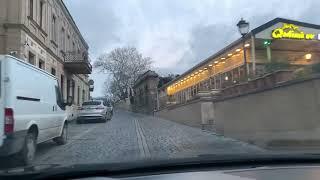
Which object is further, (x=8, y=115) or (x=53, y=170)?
(x=8, y=115)

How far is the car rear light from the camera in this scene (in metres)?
8.85

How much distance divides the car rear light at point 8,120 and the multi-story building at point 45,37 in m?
11.0

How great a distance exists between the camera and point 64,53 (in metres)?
32.7

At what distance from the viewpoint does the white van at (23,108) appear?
29.0ft

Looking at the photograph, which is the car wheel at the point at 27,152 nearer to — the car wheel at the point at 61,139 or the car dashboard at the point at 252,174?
the car wheel at the point at 61,139

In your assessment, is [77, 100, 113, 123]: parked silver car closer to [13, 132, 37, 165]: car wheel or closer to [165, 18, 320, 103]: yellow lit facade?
[165, 18, 320, 103]: yellow lit facade

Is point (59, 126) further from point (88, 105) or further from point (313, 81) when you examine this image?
point (88, 105)

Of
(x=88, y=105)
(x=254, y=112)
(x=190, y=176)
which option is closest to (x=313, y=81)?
(x=254, y=112)

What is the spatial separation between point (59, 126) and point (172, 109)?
18651mm

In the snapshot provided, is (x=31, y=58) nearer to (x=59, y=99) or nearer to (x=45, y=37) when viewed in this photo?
(x=45, y=37)

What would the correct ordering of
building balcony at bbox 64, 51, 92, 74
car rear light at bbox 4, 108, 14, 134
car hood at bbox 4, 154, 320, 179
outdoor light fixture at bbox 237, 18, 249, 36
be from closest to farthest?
car hood at bbox 4, 154, 320, 179 → car rear light at bbox 4, 108, 14, 134 → outdoor light fixture at bbox 237, 18, 249, 36 → building balcony at bbox 64, 51, 92, 74

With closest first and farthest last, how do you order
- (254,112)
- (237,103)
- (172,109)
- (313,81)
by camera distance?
1. (313,81)
2. (254,112)
3. (237,103)
4. (172,109)

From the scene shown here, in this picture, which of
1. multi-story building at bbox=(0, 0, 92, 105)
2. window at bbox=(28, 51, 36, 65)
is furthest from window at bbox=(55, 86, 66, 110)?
window at bbox=(28, 51, 36, 65)

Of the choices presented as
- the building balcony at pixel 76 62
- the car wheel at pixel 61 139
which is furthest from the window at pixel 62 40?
the car wheel at pixel 61 139
